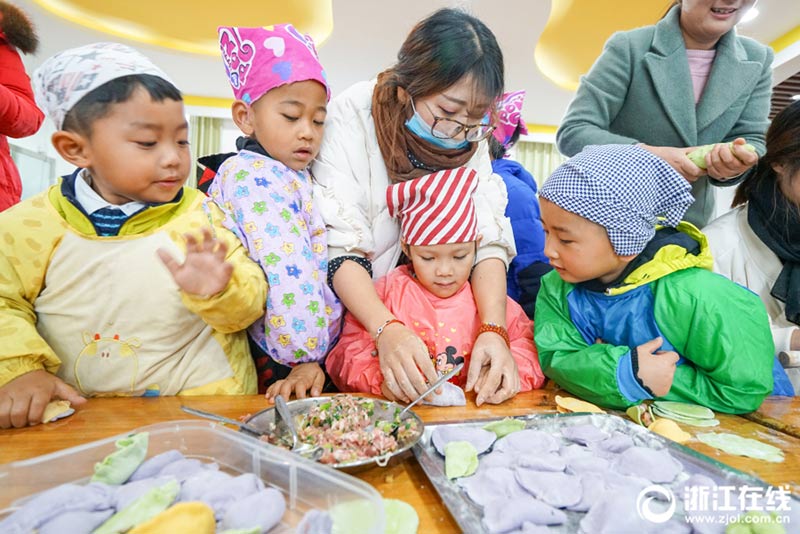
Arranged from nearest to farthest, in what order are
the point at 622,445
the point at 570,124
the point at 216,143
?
the point at 622,445
the point at 570,124
the point at 216,143

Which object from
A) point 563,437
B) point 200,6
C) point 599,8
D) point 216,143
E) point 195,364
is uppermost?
point 599,8

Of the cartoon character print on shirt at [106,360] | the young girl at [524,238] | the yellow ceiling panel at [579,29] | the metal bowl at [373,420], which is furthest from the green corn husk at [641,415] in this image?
the yellow ceiling panel at [579,29]

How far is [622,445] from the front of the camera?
0.77 metres

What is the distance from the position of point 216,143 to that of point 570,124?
23.4ft

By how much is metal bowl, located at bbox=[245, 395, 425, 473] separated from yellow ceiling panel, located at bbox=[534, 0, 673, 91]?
4106 millimetres

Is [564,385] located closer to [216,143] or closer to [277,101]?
[277,101]

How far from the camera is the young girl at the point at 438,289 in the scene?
4.13ft

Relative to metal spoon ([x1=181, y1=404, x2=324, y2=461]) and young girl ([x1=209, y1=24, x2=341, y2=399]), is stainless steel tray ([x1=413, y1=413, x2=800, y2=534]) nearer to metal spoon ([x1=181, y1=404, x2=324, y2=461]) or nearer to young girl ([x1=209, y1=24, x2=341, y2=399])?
metal spoon ([x1=181, y1=404, x2=324, y2=461])

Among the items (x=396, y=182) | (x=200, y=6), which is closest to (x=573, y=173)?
(x=396, y=182)

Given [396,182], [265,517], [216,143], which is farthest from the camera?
[216,143]

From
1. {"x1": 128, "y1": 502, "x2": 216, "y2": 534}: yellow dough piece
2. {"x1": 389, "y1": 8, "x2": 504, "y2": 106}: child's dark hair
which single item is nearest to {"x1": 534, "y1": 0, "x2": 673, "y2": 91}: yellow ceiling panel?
{"x1": 389, "y1": 8, "x2": 504, "y2": 106}: child's dark hair

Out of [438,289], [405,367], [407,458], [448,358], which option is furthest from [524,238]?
[407,458]

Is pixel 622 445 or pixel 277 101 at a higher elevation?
pixel 277 101

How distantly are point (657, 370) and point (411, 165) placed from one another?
81 cm
